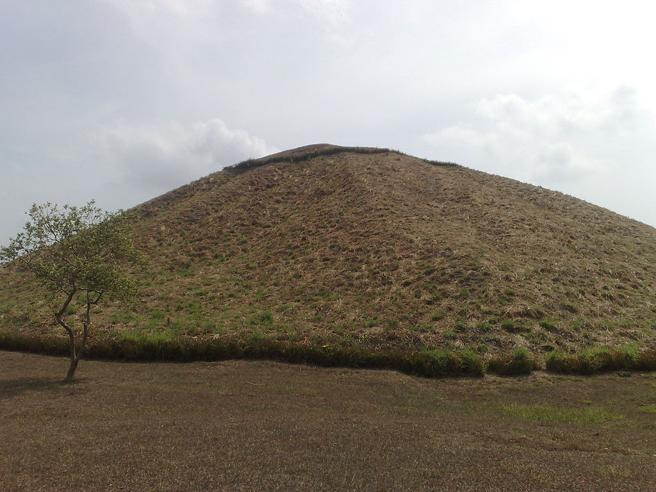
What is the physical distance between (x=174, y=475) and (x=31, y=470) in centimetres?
338

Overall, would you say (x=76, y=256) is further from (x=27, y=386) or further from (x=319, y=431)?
(x=319, y=431)

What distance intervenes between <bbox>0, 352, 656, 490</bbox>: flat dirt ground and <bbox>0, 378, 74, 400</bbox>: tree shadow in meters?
0.09

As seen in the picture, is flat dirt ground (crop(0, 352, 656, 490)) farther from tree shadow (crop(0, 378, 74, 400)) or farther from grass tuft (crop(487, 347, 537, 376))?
grass tuft (crop(487, 347, 537, 376))

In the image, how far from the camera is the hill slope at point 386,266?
91.5 feet

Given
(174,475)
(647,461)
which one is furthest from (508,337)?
(174,475)

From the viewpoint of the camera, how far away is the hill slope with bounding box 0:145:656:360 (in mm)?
27875

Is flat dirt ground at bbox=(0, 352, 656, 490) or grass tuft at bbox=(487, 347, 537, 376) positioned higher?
grass tuft at bbox=(487, 347, 537, 376)

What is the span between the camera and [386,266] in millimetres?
36812

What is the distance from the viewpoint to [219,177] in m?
68.1

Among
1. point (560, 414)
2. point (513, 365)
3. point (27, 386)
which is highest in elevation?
point (513, 365)

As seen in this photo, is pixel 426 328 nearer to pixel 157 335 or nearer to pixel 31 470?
pixel 157 335

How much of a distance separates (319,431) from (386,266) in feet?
79.4

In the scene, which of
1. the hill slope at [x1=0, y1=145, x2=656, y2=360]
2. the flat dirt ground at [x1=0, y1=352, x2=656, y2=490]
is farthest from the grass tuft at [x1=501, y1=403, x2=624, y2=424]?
the hill slope at [x1=0, y1=145, x2=656, y2=360]

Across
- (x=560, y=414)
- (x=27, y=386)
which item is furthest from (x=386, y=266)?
(x=27, y=386)
